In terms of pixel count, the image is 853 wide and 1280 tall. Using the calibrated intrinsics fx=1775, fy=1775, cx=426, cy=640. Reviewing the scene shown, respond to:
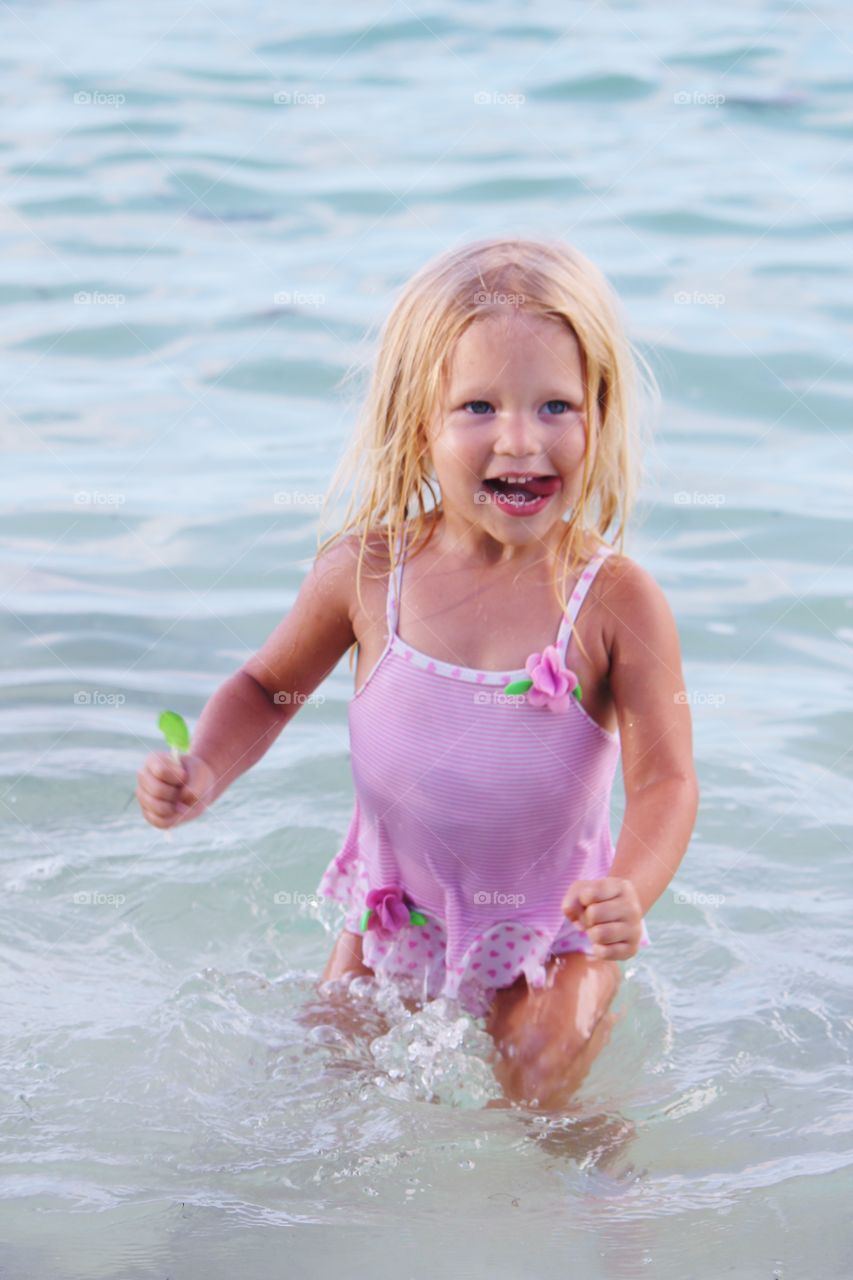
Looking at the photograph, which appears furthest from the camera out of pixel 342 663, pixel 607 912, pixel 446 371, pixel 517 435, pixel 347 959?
pixel 342 663

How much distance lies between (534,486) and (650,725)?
41 centimetres

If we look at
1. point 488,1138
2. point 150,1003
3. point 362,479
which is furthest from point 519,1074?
point 362,479

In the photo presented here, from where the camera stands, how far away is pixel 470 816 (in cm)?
282

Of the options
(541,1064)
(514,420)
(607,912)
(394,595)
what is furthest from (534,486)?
(541,1064)

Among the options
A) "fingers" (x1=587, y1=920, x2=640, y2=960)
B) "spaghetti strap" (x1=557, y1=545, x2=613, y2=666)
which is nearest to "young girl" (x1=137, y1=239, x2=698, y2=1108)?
"spaghetti strap" (x1=557, y1=545, x2=613, y2=666)

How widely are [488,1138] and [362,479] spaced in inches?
42.5

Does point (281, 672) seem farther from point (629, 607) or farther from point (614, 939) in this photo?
point (614, 939)

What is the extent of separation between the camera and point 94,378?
6391 millimetres

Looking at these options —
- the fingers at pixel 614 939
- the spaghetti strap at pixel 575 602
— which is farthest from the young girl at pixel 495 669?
the fingers at pixel 614 939

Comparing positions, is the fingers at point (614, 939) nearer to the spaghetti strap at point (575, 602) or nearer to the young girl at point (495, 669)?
the young girl at point (495, 669)

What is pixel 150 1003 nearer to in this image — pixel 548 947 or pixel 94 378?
pixel 548 947

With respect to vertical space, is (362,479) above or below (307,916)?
above

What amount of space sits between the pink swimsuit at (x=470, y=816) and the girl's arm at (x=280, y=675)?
95 mm

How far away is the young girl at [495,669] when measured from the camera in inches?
105
